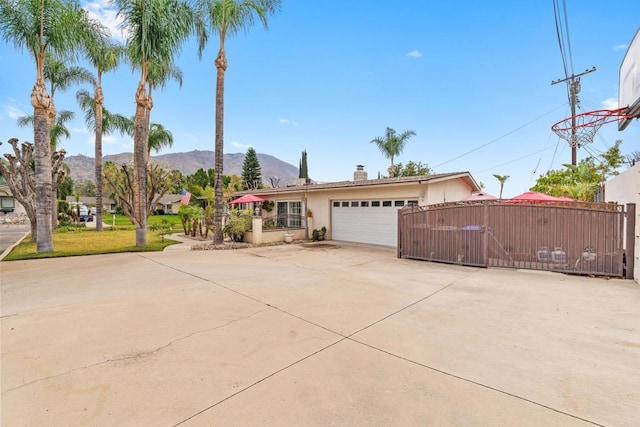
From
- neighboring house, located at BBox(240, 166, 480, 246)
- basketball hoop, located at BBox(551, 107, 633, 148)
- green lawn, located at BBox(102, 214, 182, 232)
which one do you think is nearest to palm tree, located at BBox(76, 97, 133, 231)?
green lawn, located at BBox(102, 214, 182, 232)

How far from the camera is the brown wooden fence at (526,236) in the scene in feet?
24.4

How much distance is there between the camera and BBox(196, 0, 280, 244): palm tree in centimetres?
1219

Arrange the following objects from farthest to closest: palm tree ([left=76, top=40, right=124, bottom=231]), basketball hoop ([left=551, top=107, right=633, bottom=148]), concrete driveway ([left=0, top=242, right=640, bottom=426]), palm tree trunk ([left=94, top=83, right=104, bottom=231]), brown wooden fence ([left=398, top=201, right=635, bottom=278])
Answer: palm tree trunk ([left=94, top=83, right=104, bottom=231]), palm tree ([left=76, top=40, right=124, bottom=231]), basketball hoop ([left=551, top=107, right=633, bottom=148]), brown wooden fence ([left=398, top=201, right=635, bottom=278]), concrete driveway ([left=0, top=242, right=640, bottom=426])

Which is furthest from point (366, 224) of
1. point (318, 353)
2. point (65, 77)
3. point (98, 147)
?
point (65, 77)

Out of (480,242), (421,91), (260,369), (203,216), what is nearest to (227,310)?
(260,369)

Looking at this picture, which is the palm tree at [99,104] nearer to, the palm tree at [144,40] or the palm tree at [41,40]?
the palm tree at [144,40]

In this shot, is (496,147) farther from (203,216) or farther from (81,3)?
(81,3)

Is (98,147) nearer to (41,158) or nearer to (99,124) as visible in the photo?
(99,124)

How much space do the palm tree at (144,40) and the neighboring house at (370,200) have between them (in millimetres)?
7715

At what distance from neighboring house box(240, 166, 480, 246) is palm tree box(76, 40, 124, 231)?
44.5ft

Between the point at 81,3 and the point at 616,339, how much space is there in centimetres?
1784

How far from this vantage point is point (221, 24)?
12.3 m

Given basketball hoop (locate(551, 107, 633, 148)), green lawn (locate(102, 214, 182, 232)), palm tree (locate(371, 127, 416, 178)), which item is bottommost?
green lawn (locate(102, 214, 182, 232))

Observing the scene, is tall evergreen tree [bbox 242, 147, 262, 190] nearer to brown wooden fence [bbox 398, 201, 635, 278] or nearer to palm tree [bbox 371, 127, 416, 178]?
palm tree [bbox 371, 127, 416, 178]
